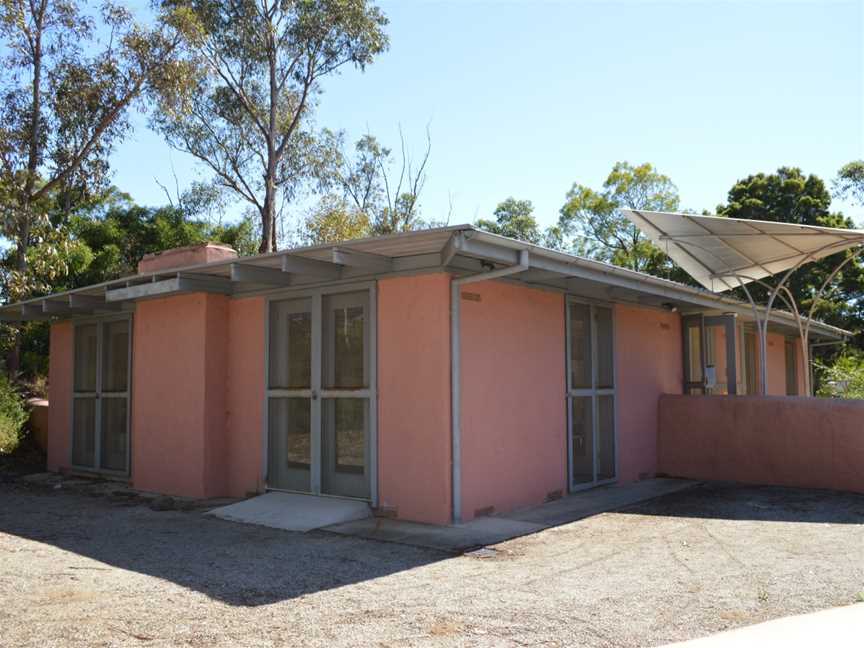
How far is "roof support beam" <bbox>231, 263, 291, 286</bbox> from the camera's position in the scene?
7.36m

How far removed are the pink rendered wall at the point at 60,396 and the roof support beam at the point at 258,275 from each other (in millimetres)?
5002

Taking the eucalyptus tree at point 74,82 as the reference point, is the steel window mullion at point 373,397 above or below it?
below

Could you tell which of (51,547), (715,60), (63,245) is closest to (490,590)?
(51,547)

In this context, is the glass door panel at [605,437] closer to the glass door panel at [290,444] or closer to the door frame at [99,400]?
the glass door panel at [290,444]

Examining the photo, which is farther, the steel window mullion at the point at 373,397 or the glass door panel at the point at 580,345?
the glass door panel at the point at 580,345

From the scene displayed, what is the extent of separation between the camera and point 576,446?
861cm

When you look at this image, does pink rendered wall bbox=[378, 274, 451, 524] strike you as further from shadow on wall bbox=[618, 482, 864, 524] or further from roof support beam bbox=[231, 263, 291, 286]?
shadow on wall bbox=[618, 482, 864, 524]

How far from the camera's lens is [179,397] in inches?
345

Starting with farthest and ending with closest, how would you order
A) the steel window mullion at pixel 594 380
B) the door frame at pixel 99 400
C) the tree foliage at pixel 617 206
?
the tree foliage at pixel 617 206, the door frame at pixel 99 400, the steel window mullion at pixel 594 380

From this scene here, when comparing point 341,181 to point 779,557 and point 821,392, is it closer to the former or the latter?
point 821,392

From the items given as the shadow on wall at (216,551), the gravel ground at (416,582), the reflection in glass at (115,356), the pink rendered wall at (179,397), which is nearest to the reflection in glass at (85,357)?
the reflection in glass at (115,356)

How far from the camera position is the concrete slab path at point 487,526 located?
6023 mm

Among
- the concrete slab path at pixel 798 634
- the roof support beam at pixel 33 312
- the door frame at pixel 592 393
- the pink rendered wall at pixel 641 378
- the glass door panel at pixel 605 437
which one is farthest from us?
the roof support beam at pixel 33 312

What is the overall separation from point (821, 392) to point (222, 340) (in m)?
14.9
